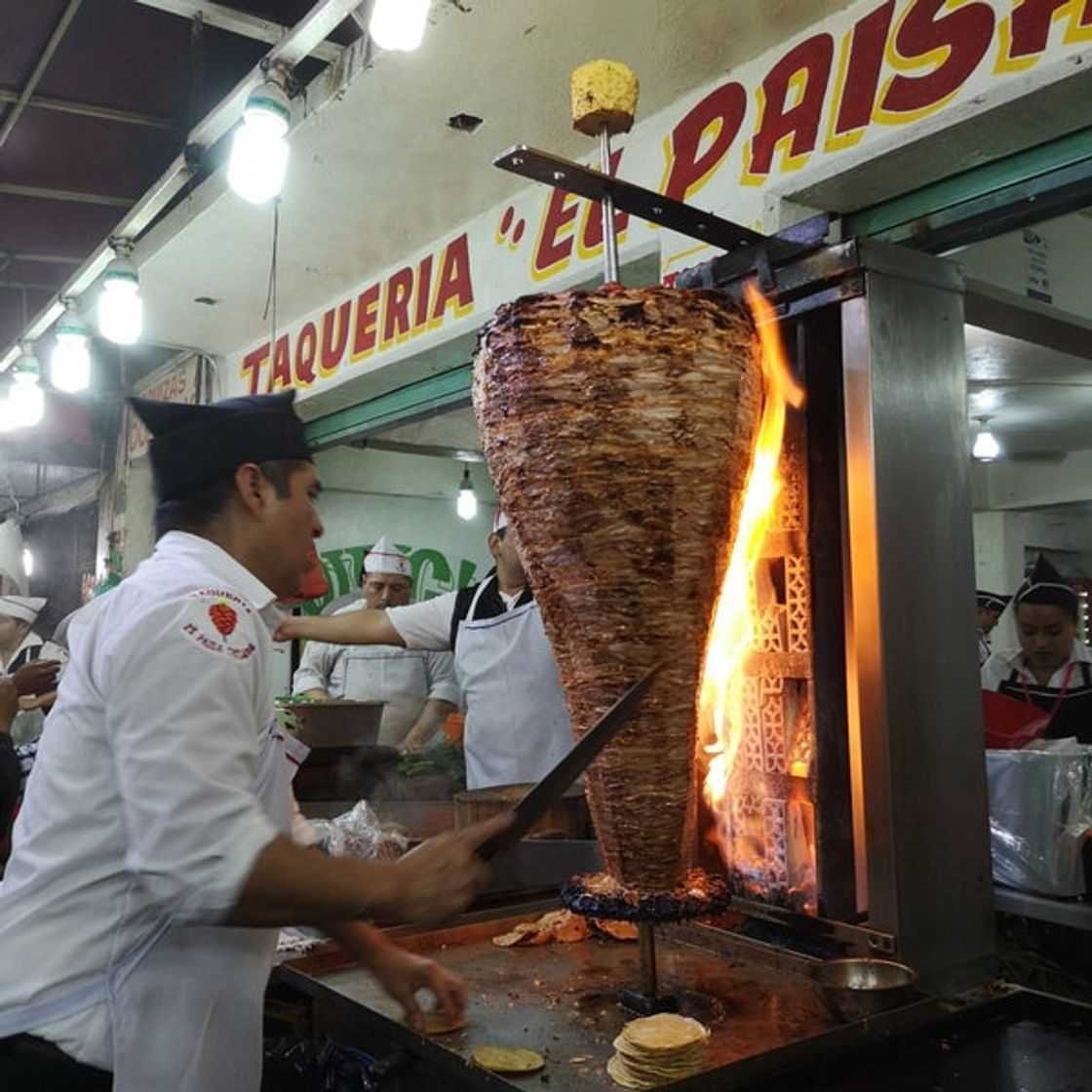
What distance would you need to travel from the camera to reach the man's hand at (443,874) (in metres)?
1.59

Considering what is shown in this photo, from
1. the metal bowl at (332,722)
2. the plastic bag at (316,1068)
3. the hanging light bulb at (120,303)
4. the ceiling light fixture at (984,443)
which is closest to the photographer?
the plastic bag at (316,1068)

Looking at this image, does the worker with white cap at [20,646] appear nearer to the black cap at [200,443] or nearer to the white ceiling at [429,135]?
the white ceiling at [429,135]

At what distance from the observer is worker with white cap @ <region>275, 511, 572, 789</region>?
4.12m

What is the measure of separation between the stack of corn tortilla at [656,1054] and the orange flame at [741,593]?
0.78 metres

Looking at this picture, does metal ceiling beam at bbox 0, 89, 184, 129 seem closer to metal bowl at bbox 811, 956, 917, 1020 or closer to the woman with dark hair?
the woman with dark hair

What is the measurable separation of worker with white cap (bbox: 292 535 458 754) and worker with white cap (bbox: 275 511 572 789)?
67.0 inches

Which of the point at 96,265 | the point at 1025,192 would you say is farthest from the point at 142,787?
the point at 96,265

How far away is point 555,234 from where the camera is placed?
4535mm

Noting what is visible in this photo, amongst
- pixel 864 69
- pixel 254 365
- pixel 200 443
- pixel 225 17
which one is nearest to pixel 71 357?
pixel 254 365

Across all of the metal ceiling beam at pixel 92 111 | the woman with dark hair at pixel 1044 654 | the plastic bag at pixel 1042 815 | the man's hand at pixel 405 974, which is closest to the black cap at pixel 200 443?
the man's hand at pixel 405 974

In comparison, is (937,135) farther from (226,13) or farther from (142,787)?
(226,13)

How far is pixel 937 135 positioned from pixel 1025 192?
36 cm

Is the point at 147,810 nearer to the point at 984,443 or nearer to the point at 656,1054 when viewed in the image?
the point at 656,1054

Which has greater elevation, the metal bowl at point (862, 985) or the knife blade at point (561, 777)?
the knife blade at point (561, 777)
